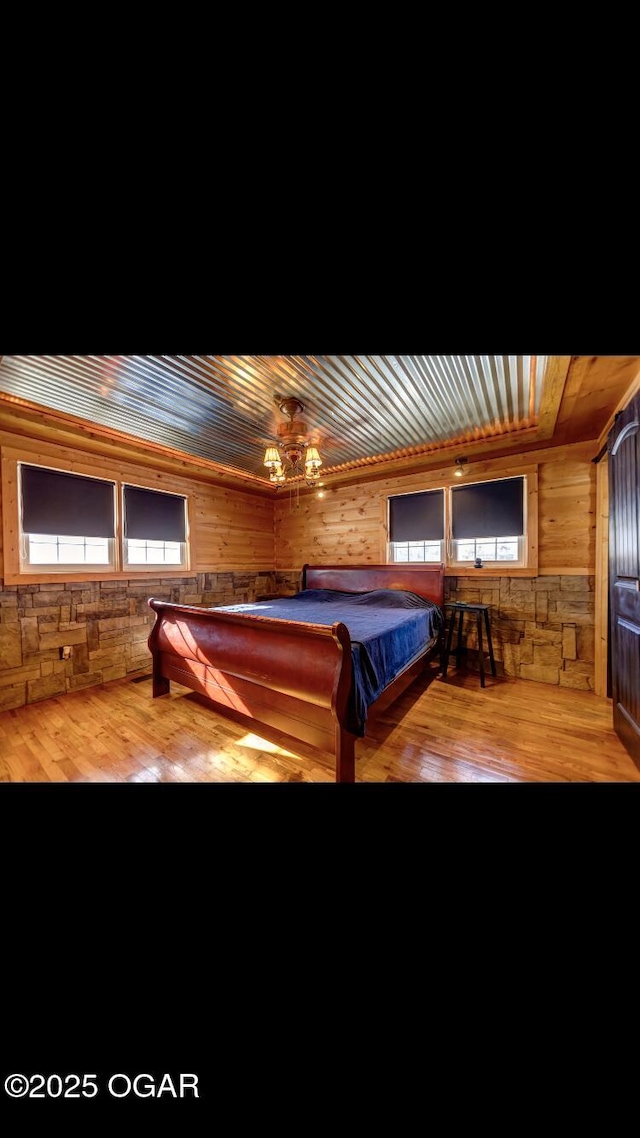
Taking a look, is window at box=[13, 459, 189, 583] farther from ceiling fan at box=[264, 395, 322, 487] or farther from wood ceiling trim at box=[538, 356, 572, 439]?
wood ceiling trim at box=[538, 356, 572, 439]

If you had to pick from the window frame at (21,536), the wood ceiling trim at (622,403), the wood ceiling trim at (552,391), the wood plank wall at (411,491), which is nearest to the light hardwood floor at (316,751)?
the window frame at (21,536)

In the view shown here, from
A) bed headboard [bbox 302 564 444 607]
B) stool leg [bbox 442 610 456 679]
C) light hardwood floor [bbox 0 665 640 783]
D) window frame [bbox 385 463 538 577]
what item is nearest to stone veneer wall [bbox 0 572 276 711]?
light hardwood floor [bbox 0 665 640 783]

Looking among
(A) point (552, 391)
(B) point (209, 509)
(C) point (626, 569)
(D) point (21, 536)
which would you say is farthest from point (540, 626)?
(D) point (21, 536)

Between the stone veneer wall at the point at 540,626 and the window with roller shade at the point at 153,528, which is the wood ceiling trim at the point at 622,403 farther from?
the window with roller shade at the point at 153,528

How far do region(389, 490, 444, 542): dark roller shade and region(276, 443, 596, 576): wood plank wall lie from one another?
111 millimetres

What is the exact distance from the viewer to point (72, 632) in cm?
331

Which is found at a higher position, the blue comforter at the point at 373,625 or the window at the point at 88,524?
the window at the point at 88,524

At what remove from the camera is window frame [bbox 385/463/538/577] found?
11.3 feet

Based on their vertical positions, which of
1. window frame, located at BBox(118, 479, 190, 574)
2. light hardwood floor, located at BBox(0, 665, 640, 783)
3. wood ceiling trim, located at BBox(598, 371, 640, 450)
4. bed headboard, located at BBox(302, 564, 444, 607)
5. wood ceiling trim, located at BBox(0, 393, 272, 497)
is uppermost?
wood ceiling trim, located at BBox(0, 393, 272, 497)

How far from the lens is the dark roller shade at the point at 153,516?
149 inches

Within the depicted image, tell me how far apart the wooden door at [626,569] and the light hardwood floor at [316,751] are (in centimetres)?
27

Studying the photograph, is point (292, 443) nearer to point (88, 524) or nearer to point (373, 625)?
point (373, 625)
